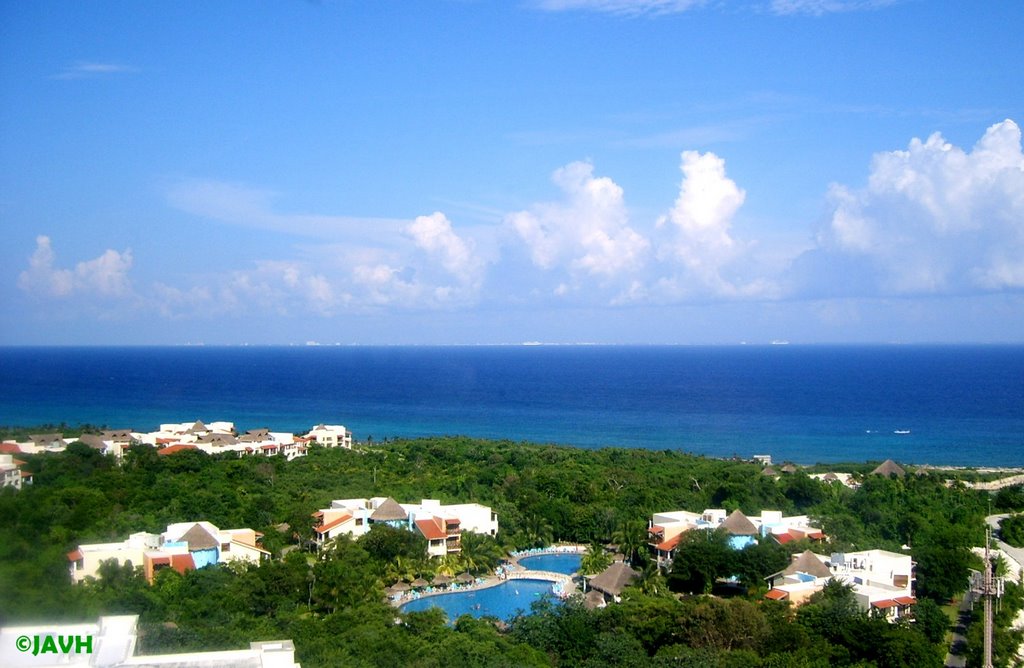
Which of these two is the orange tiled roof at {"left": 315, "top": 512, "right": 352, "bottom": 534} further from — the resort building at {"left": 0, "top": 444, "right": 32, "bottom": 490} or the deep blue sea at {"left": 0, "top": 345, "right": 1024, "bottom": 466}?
the deep blue sea at {"left": 0, "top": 345, "right": 1024, "bottom": 466}

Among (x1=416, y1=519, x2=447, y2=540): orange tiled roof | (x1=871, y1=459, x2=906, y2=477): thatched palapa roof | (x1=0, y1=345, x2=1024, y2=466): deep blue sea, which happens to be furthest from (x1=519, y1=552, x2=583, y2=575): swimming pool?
(x1=0, y1=345, x2=1024, y2=466): deep blue sea

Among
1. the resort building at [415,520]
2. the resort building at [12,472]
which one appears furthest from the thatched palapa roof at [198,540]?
the resort building at [12,472]

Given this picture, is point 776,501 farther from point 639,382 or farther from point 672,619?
point 639,382

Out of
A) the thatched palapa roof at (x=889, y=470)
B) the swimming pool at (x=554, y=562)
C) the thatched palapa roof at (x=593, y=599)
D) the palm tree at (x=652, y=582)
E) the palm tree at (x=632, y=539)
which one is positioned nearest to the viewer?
the thatched palapa roof at (x=593, y=599)

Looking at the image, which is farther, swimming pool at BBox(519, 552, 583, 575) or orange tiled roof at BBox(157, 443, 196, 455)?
orange tiled roof at BBox(157, 443, 196, 455)

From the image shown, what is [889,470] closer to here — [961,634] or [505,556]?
[961,634]

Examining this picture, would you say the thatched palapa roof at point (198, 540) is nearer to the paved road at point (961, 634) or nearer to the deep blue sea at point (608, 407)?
the deep blue sea at point (608, 407)

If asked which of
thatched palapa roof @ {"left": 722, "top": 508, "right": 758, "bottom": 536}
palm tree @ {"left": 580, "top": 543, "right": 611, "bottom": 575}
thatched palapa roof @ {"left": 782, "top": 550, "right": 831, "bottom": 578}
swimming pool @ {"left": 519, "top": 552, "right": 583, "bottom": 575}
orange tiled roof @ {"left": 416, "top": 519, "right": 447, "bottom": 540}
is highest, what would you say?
thatched palapa roof @ {"left": 722, "top": 508, "right": 758, "bottom": 536}
